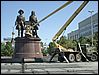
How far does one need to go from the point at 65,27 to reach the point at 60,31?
41.0 inches

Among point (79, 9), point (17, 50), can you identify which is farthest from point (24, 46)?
point (79, 9)

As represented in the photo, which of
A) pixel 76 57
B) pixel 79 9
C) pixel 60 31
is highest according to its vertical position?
pixel 79 9

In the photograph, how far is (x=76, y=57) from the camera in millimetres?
36781

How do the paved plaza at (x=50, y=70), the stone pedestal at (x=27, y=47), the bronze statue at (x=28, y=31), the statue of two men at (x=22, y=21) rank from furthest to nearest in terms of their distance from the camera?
1. the statue of two men at (x=22, y=21)
2. the bronze statue at (x=28, y=31)
3. the stone pedestal at (x=27, y=47)
4. the paved plaza at (x=50, y=70)

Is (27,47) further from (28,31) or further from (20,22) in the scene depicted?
(20,22)

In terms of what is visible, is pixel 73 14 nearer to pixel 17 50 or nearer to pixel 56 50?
pixel 56 50

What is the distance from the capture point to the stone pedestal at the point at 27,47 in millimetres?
34656

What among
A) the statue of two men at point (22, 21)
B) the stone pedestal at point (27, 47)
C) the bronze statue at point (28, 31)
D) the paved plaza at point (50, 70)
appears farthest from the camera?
the statue of two men at point (22, 21)

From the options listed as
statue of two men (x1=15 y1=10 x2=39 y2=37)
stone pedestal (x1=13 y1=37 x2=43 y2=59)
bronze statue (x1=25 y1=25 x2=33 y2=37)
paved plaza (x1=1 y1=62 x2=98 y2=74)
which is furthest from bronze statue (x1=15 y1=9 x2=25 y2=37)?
paved plaza (x1=1 y1=62 x2=98 y2=74)

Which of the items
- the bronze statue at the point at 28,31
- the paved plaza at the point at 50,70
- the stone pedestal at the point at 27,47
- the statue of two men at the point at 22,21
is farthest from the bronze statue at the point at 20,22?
the paved plaza at the point at 50,70

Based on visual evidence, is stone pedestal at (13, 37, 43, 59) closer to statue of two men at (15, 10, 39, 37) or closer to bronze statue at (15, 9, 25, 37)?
statue of two men at (15, 10, 39, 37)

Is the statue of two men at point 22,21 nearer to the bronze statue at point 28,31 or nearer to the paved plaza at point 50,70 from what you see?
the bronze statue at point 28,31

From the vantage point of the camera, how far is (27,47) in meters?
34.7

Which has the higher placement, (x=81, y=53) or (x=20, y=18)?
(x=20, y=18)
